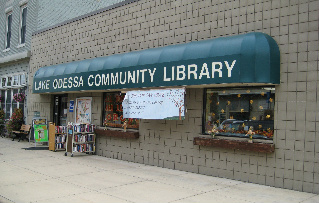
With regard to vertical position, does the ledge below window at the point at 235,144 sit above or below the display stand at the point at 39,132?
above

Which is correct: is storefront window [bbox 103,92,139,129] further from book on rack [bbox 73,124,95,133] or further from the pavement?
the pavement

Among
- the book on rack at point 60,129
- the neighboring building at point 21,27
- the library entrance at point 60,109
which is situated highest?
the neighboring building at point 21,27

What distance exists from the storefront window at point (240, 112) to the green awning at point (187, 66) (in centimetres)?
78

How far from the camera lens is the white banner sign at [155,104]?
30.7 ft

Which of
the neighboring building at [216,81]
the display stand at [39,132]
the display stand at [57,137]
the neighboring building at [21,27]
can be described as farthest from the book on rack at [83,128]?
the neighboring building at [21,27]

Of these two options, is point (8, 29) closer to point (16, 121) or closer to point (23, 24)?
point (23, 24)

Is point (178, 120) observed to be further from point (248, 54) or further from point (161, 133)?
point (248, 54)

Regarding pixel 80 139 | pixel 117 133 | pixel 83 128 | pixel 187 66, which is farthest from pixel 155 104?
pixel 80 139

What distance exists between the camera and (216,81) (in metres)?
8.16

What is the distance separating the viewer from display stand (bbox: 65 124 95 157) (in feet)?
39.5

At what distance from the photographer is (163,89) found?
A: 980 cm

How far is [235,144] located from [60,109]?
985 cm

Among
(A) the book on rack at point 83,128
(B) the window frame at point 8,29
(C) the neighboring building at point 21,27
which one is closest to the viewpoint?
(A) the book on rack at point 83,128

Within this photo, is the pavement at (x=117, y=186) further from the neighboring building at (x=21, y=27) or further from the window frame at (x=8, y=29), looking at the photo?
the window frame at (x=8, y=29)
